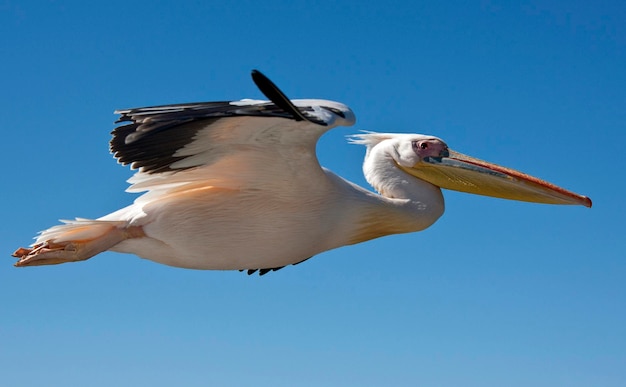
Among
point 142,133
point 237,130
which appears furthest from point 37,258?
point 237,130

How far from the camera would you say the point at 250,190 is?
848 cm

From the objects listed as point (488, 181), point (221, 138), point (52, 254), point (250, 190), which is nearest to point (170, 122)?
point (221, 138)

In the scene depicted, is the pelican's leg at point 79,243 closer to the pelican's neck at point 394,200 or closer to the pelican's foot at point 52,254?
the pelican's foot at point 52,254

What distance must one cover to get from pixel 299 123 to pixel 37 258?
2.66m

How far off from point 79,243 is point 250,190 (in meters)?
1.47

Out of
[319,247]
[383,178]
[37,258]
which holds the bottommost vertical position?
[37,258]

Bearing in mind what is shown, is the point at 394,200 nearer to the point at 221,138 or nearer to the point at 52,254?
the point at 221,138

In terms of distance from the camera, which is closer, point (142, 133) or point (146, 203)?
point (142, 133)

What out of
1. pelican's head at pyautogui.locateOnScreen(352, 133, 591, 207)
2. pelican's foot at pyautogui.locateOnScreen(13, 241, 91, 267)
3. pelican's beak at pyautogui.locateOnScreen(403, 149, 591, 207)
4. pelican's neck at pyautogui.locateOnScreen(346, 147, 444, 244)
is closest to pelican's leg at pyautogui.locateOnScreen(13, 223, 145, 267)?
pelican's foot at pyautogui.locateOnScreen(13, 241, 91, 267)

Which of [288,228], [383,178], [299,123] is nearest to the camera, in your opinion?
[299,123]

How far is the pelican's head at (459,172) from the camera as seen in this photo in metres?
9.29

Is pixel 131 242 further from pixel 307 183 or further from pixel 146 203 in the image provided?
pixel 307 183

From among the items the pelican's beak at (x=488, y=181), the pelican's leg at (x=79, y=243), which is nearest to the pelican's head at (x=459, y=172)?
the pelican's beak at (x=488, y=181)

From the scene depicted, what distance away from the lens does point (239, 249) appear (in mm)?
8555
